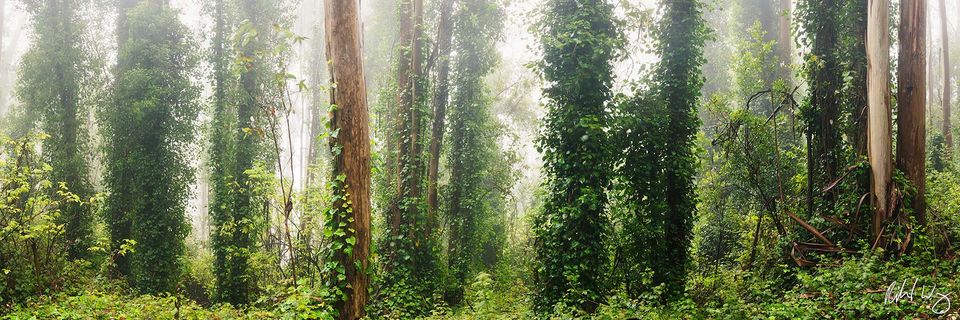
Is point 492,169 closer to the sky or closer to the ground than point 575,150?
closer to the sky

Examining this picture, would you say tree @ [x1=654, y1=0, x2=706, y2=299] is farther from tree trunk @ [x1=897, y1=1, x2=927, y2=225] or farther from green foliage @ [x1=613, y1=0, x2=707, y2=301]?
tree trunk @ [x1=897, y1=1, x2=927, y2=225]

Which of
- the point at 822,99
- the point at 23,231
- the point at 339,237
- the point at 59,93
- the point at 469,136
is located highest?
the point at 59,93

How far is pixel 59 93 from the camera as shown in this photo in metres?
16.5

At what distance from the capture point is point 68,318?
7.23m

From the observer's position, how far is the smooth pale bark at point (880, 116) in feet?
24.8

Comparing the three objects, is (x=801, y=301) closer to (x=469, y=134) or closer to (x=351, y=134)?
(x=351, y=134)

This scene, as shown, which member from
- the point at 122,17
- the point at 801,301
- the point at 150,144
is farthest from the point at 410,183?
the point at 122,17

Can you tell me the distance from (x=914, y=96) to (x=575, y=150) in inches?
193

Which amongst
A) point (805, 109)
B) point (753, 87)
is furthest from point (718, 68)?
point (805, 109)

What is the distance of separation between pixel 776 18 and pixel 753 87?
9.07 metres

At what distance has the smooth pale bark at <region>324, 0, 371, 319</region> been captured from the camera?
671 centimetres

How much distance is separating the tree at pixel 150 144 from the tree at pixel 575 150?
12.0 m

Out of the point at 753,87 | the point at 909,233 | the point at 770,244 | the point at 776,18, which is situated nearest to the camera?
the point at 909,233

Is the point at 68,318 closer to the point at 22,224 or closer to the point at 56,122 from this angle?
the point at 22,224
